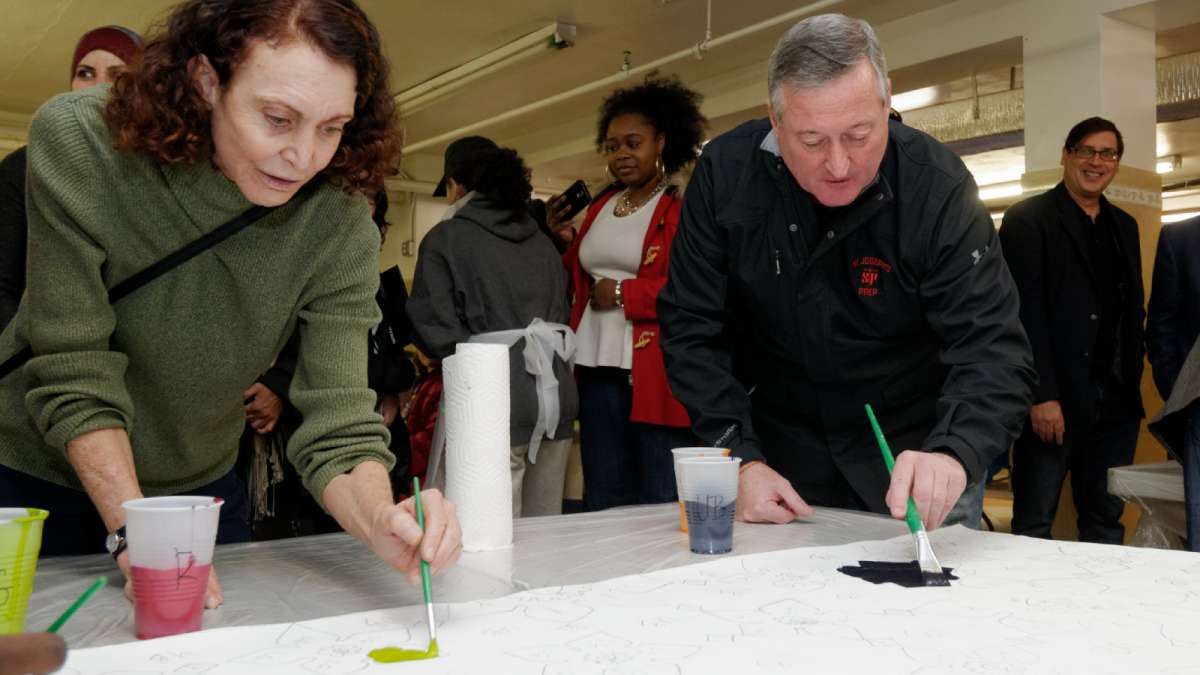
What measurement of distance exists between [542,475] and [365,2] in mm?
3482

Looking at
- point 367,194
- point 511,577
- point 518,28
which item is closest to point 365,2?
point 518,28

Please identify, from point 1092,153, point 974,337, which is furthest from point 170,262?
point 1092,153

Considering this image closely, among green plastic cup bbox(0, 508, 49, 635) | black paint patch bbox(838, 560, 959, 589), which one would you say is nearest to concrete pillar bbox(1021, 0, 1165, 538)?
black paint patch bbox(838, 560, 959, 589)

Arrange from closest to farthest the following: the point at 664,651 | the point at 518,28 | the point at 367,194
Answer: the point at 664,651, the point at 367,194, the point at 518,28

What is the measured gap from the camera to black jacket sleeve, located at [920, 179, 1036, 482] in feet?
4.32

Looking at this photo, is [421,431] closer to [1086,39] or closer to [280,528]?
[280,528]

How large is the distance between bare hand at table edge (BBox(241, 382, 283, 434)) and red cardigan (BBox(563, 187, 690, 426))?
92 centimetres

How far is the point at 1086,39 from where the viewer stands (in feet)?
14.0

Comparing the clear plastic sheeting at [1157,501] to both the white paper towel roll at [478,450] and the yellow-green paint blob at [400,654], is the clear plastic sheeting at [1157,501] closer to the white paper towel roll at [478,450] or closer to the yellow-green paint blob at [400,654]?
the white paper towel roll at [478,450]

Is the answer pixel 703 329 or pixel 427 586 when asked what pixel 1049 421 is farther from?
pixel 427 586

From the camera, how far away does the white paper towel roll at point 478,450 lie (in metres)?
1.25

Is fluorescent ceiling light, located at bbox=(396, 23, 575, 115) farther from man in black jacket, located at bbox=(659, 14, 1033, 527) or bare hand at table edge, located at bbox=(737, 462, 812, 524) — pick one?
bare hand at table edge, located at bbox=(737, 462, 812, 524)

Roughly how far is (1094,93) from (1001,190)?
565cm

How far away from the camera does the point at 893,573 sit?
108 centimetres
